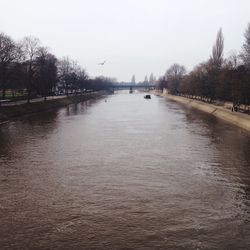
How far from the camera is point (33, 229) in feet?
49.5

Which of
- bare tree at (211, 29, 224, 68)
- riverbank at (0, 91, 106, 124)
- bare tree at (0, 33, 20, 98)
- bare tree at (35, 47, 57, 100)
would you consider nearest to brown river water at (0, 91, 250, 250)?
riverbank at (0, 91, 106, 124)

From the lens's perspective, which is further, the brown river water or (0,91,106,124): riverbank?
Result: (0,91,106,124): riverbank

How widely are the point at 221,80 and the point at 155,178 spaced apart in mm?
49329

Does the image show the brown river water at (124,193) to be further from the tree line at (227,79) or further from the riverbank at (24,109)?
the tree line at (227,79)

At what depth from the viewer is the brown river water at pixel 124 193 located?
14.4 metres

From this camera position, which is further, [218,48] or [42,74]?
[218,48]

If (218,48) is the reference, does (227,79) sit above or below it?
below

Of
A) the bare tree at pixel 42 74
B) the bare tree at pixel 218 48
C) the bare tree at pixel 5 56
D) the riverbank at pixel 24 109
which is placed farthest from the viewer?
the bare tree at pixel 218 48

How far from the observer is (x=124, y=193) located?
64.6 feet

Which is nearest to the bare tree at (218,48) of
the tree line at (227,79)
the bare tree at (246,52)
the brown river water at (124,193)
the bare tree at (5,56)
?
the tree line at (227,79)

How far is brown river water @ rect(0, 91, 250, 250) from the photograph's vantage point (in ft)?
47.3

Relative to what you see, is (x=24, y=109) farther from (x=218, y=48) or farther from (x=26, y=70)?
(x=218, y=48)

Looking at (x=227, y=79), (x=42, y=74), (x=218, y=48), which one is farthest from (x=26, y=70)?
(x=218, y=48)

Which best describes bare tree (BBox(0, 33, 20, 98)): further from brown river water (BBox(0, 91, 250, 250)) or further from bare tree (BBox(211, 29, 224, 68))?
bare tree (BBox(211, 29, 224, 68))
